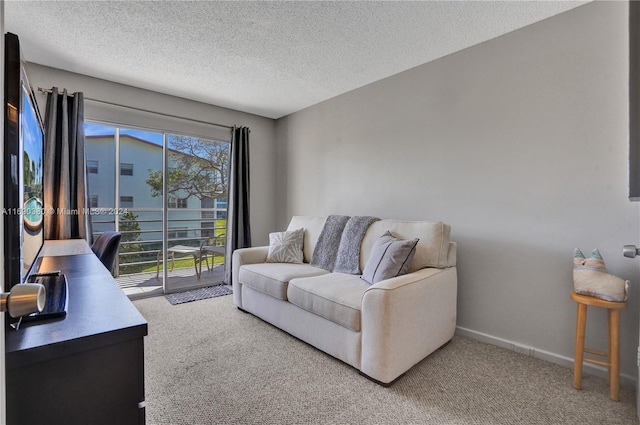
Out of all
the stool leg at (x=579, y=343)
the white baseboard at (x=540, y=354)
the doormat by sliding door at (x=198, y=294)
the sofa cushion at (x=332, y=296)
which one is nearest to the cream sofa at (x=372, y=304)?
the sofa cushion at (x=332, y=296)

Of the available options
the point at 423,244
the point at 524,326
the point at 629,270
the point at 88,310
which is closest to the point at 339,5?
the point at 423,244

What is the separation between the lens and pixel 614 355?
1.67 meters

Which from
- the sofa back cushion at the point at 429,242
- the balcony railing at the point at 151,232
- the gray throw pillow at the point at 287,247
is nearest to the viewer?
the sofa back cushion at the point at 429,242

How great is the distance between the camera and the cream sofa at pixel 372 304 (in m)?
1.81

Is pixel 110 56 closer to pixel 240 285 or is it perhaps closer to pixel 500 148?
pixel 240 285

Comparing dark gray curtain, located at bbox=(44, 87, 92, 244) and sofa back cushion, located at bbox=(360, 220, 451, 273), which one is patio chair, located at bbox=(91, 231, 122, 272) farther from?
sofa back cushion, located at bbox=(360, 220, 451, 273)

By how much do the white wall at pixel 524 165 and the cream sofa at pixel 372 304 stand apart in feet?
1.27

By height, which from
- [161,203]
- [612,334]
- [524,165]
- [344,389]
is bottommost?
[344,389]

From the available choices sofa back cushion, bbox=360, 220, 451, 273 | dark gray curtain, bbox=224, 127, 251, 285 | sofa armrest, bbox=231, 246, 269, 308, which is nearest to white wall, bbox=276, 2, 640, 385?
sofa back cushion, bbox=360, 220, 451, 273

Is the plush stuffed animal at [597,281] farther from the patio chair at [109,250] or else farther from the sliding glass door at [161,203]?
the sliding glass door at [161,203]

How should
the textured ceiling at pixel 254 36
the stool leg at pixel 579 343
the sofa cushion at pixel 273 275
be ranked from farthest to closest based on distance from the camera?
the sofa cushion at pixel 273 275, the textured ceiling at pixel 254 36, the stool leg at pixel 579 343

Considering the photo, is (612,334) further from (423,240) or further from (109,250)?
(109,250)

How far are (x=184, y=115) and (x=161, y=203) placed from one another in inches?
46.8

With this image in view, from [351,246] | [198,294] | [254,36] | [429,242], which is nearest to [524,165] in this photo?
[429,242]
